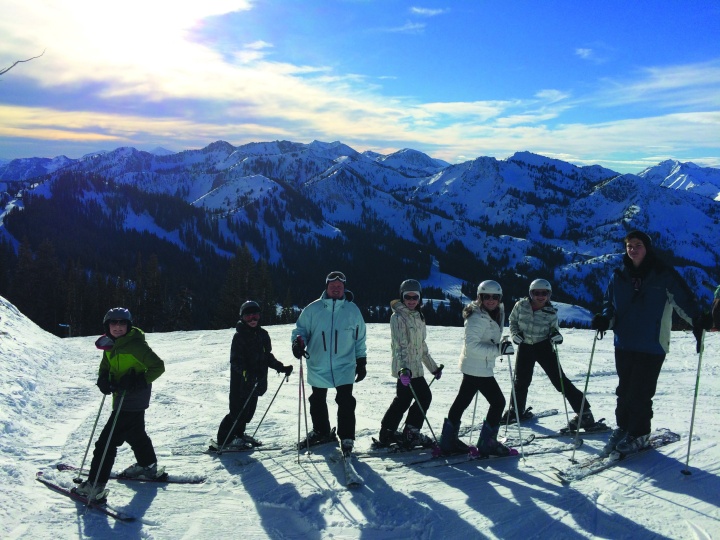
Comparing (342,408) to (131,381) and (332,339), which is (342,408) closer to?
(332,339)

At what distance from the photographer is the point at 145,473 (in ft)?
17.6

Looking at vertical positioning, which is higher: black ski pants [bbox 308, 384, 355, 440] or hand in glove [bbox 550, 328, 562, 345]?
hand in glove [bbox 550, 328, 562, 345]

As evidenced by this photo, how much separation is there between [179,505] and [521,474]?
3658 millimetres

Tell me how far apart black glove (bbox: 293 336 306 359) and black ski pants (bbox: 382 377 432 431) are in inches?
48.0

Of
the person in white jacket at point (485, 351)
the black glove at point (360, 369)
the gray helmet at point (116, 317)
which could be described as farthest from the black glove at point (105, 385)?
the person in white jacket at point (485, 351)

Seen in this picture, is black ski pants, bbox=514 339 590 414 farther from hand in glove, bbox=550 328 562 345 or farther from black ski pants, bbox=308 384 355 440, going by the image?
black ski pants, bbox=308 384 355 440

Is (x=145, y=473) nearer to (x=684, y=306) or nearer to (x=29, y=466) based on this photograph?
(x=29, y=466)

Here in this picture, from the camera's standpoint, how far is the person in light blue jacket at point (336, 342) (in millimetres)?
5824

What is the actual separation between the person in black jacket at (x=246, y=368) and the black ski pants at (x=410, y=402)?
1.44 metres

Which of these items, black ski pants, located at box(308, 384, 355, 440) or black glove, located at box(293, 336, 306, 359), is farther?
black ski pants, located at box(308, 384, 355, 440)

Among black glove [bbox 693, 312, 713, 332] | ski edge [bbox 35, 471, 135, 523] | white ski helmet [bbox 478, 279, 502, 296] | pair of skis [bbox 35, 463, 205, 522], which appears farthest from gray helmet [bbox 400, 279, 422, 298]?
ski edge [bbox 35, 471, 135, 523]

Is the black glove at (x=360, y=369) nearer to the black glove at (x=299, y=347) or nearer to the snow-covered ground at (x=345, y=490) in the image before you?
the black glove at (x=299, y=347)

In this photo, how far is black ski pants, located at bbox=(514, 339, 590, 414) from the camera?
6.49 metres

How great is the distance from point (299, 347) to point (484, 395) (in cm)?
220
